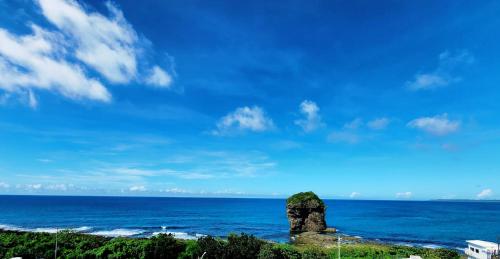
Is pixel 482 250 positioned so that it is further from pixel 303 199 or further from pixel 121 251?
pixel 303 199

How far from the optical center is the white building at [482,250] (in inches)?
1189

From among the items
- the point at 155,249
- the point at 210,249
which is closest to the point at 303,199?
the point at 210,249

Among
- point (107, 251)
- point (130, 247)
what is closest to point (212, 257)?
point (130, 247)

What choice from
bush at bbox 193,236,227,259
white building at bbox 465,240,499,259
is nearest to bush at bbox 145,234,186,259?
bush at bbox 193,236,227,259

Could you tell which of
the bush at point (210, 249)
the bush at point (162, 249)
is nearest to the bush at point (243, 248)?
the bush at point (210, 249)

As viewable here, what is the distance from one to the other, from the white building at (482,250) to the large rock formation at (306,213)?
36531 millimetres

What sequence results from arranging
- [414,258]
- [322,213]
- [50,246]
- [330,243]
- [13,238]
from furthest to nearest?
[322,213], [330,243], [13,238], [50,246], [414,258]

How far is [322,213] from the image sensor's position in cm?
6975

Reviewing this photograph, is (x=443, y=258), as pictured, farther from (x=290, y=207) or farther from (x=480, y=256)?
(x=290, y=207)

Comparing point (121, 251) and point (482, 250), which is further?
point (482, 250)

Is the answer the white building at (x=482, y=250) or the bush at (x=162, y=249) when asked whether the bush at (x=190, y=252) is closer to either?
the bush at (x=162, y=249)

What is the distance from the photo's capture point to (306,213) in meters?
69.8

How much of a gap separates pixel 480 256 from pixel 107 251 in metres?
33.3

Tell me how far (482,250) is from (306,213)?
4040 centimetres
